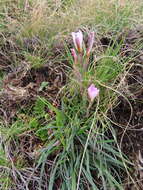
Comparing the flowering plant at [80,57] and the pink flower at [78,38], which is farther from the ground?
the pink flower at [78,38]

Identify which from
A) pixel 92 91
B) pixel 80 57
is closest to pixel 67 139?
pixel 92 91

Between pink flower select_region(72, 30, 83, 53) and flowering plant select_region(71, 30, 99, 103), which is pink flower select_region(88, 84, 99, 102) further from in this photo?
pink flower select_region(72, 30, 83, 53)

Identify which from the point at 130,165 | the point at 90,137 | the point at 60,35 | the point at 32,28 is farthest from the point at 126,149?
the point at 32,28

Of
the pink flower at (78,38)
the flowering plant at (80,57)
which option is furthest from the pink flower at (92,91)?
the pink flower at (78,38)

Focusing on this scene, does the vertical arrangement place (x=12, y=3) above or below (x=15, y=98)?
above

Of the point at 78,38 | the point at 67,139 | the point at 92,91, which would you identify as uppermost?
the point at 78,38

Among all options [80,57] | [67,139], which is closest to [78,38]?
[80,57]

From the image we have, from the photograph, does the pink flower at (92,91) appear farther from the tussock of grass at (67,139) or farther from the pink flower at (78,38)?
the pink flower at (78,38)

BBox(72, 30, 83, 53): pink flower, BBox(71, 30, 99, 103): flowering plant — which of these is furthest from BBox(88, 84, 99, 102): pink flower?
BBox(72, 30, 83, 53): pink flower

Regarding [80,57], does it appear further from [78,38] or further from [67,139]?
[67,139]

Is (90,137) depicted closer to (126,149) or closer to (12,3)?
(126,149)

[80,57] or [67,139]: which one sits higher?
[80,57]
